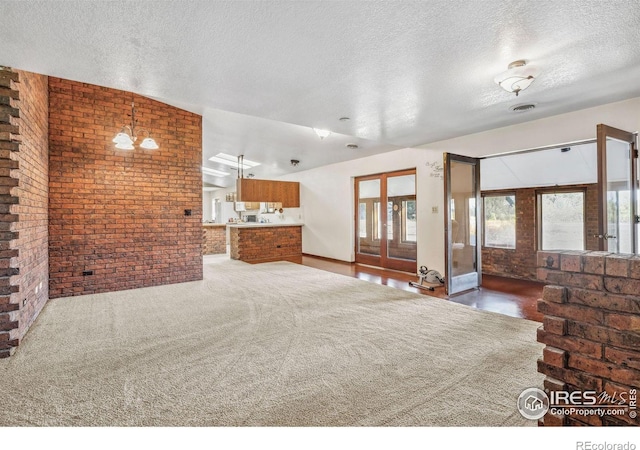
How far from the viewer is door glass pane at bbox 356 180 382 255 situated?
7.34 meters

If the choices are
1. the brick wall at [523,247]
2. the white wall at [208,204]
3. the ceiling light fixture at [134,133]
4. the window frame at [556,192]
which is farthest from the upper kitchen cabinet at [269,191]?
the white wall at [208,204]

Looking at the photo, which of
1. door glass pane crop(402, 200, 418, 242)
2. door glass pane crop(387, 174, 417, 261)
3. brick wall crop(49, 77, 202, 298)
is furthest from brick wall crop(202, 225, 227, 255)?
door glass pane crop(402, 200, 418, 242)

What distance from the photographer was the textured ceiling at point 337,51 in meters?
1.93

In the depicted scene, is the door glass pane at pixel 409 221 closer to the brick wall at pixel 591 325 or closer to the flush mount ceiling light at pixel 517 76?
the flush mount ceiling light at pixel 517 76

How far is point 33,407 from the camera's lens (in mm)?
1924

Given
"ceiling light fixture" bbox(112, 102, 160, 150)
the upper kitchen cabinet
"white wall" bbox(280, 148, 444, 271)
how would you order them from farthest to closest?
1. the upper kitchen cabinet
2. "white wall" bbox(280, 148, 444, 271)
3. "ceiling light fixture" bbox(112, 102, 160, 150)

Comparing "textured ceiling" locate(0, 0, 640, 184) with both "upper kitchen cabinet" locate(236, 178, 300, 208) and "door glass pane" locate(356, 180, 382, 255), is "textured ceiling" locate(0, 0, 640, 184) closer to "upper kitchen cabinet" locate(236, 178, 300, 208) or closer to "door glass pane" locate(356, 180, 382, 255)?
"door glass pane" locate(356, 180, 382, 255)

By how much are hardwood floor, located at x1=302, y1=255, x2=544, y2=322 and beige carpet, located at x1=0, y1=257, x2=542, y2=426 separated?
356 millimetres

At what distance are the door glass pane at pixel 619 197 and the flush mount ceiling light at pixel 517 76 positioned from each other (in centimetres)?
127

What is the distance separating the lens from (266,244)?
8914mm

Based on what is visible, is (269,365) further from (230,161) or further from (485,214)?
(230,161)

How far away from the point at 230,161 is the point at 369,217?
4.83 meters

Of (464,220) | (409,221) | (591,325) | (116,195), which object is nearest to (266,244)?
(409,221)

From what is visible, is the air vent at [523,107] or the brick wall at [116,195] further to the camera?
the brick wall at [116,195]
